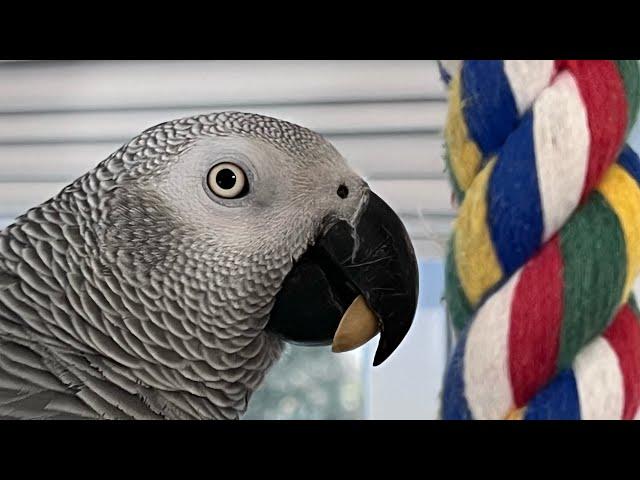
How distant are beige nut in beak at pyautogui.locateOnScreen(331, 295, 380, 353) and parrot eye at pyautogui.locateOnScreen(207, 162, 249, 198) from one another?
22 cm

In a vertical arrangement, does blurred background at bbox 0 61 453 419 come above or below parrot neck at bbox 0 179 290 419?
A: below

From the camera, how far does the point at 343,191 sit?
88cm

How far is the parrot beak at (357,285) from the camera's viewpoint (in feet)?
2.73

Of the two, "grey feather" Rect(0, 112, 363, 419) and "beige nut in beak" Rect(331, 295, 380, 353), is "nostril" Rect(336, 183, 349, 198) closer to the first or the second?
"grey feather" Rect(0, 112, 363, 419)

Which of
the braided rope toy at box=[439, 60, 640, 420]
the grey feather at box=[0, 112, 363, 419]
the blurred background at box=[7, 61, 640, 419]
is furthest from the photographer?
the blurred background at box=[7, 61, 640, 419]

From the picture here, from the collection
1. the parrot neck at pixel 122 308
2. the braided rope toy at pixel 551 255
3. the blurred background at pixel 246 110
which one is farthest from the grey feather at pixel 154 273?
the blurred background at pixel 246 110

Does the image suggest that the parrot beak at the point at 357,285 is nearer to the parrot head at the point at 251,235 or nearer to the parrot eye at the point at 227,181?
the parrot head at the point at 251,235

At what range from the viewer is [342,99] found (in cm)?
192

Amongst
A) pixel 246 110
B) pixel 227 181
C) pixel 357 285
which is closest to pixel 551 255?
pixel 357 285

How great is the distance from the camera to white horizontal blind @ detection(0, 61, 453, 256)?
1.82 metres

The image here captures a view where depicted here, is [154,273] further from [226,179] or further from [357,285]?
[357,285]

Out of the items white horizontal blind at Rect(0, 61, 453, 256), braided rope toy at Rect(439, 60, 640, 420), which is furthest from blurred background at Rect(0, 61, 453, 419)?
braided rope toy at Rect(439, 60, 640, 420)

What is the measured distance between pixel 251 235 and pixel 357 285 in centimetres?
16

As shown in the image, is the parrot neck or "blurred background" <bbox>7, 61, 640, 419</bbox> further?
"blurred background" <bbox>7, 61, 640, 419</bbox>
